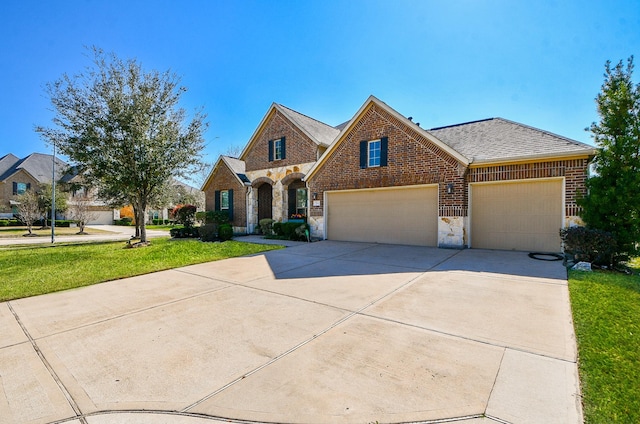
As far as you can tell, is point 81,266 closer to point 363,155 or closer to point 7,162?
point 363,155

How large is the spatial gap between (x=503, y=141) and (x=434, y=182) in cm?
296

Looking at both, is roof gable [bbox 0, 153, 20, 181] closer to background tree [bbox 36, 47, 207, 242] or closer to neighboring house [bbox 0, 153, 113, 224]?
neighboring house [bbox 0, 153, 113, 224]

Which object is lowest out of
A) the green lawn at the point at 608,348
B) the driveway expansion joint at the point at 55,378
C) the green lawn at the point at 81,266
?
the driveway expansion joint at the point at 55,378

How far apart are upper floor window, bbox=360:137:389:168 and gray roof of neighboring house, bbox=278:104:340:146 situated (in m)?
3.46

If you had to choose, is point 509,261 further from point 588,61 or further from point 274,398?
point 274,398

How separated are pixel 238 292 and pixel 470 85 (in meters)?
11.3

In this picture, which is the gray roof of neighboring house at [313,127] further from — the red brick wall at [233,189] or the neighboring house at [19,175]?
the neighboring house at [19,175]

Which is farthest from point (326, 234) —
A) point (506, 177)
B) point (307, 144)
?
point (506, 177)

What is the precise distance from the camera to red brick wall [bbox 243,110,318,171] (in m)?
15.7

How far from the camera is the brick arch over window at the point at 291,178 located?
15.7 metres

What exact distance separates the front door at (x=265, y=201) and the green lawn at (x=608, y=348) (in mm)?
14854

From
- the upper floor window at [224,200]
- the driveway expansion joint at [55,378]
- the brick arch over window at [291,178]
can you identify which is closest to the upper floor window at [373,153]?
the brick arch over window at [291,178]

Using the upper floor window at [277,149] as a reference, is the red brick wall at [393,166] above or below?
below

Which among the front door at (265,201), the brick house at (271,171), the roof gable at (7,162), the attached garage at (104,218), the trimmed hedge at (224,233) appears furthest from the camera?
the attached garage at (104,218)
